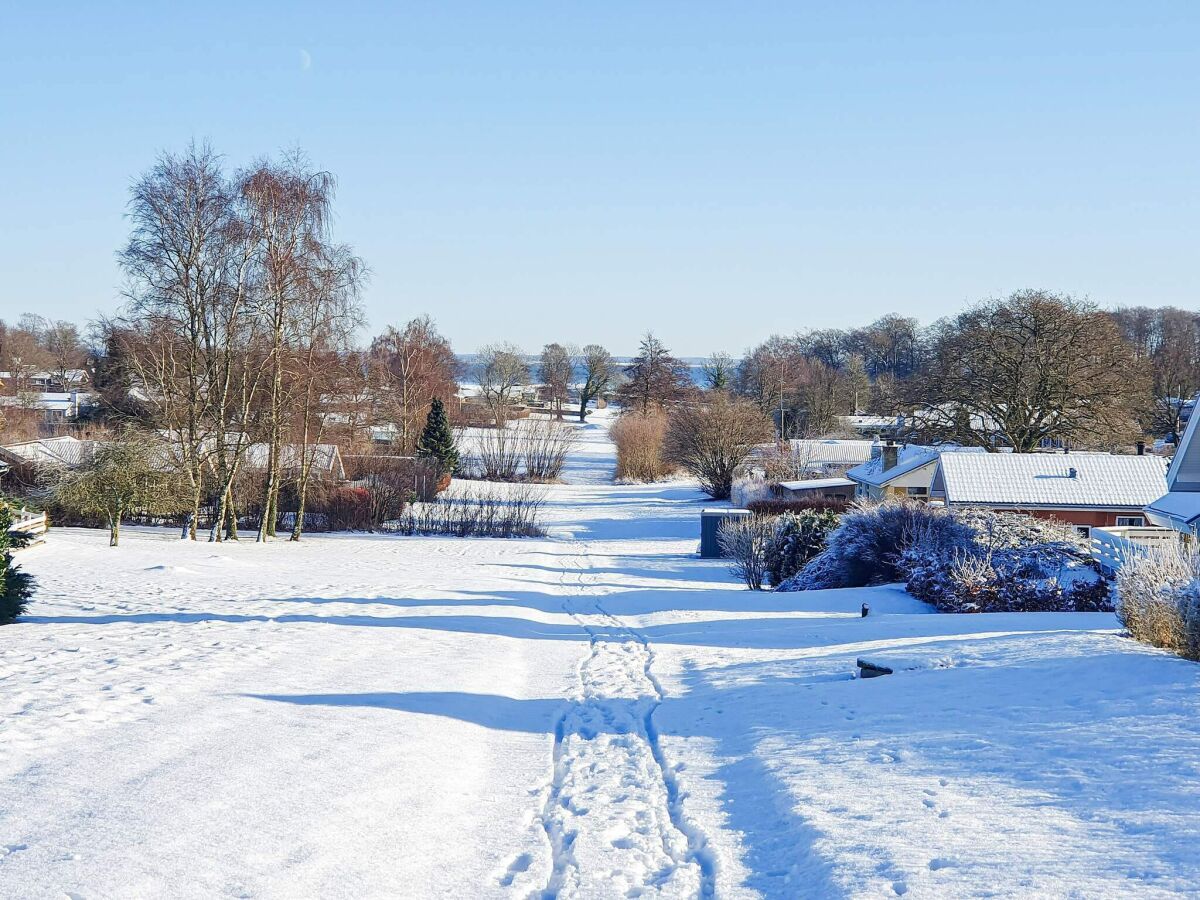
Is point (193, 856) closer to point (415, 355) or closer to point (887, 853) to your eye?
point (887, 853)

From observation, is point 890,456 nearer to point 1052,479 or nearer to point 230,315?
point 1052,479

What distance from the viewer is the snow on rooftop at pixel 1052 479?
34.2 metres

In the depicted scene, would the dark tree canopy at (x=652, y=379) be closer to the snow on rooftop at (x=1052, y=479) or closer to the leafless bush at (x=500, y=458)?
the leafless bush at (x=500, y=458)

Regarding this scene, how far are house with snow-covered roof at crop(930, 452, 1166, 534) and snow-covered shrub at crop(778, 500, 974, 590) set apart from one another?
13233mm

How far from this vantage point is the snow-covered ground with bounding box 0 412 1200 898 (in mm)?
→ 5426

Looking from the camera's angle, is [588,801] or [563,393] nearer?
[588,801]

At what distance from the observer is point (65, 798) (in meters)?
6.08

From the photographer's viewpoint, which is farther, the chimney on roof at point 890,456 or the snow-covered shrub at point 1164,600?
the chimney on roof at point 890,456

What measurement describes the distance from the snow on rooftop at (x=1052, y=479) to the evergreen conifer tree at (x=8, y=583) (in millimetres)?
28204

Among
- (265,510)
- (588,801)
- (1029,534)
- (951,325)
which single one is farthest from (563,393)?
(588,801)

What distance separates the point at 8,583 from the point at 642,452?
58.7 meters

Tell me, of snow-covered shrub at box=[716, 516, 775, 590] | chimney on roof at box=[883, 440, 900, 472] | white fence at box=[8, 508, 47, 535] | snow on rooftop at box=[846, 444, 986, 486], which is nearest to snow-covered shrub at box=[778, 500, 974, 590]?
snow-covered shrub at box=[716, 516, 775, 590]

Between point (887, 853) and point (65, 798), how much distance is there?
16.4 feet

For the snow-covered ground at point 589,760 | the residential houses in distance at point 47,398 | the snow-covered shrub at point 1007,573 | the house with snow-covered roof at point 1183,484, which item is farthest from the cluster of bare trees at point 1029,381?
the residential houses in distance at point 47,398
